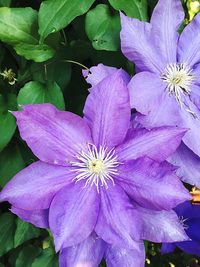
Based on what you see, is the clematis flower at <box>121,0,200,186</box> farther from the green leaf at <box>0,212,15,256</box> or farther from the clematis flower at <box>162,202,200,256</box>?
the green leaf at <box>0,212,15,256</box>

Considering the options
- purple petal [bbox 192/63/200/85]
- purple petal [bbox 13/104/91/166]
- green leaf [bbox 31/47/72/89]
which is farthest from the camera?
green leaf [bbox 31/47/72/89]

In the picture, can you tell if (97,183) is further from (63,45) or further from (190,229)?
(190,229)

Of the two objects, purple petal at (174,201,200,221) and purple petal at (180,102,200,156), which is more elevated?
purple petal at (180,102,200,156)

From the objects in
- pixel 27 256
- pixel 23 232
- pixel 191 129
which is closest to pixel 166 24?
pixel 191 129

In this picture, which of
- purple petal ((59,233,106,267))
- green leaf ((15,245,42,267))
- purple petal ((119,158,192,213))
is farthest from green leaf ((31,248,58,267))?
purple petal ((119,158,192,213))

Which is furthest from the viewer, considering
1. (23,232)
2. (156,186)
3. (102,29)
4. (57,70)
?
(23,232)

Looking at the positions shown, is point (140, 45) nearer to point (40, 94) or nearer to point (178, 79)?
point (178, 79)

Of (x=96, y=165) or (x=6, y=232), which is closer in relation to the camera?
(x=96, y=165)

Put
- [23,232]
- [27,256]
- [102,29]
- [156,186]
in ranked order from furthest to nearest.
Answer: [27,256]
[23,232]
[102,29]
[156,186]
